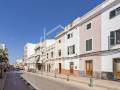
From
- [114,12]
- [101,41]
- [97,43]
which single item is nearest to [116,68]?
[101,41]

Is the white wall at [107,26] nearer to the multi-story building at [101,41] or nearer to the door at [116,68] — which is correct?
the multi-story building at [101,41]

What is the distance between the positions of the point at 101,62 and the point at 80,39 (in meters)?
10.4

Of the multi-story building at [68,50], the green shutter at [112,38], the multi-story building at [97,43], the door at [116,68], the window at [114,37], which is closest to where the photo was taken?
the door at [116,68]

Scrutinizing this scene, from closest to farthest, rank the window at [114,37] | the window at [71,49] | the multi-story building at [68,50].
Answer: the window at [114,37] < the multi-story building at [68,50] < the window at [71,49]

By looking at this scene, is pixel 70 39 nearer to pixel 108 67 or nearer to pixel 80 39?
pixel 80 39

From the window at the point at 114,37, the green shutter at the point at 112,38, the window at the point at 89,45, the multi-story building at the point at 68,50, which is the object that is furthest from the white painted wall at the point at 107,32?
the multi-story building at the point at 68,50

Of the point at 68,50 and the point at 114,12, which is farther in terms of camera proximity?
the point at 68,50

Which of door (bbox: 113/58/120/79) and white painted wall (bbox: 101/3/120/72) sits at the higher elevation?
white painted wall (bbox: 101/3/120/72)

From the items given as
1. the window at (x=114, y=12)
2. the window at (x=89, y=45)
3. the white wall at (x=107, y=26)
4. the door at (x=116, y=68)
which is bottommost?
the door at (x=116, y=68)

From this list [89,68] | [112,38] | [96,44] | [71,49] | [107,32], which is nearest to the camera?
[112,38]

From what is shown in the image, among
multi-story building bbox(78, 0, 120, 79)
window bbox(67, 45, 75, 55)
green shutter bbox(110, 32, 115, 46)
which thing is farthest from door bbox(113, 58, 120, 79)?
window bbox(67, 45, 75, 55)

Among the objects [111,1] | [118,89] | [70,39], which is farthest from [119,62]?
[70,39]

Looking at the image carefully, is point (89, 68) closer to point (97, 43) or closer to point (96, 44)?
point (96, 44)

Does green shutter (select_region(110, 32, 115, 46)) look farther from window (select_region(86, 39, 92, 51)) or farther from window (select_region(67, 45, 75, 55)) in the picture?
window (select_region(67, 45, 75, 55))
